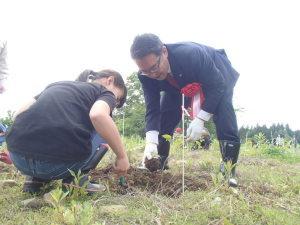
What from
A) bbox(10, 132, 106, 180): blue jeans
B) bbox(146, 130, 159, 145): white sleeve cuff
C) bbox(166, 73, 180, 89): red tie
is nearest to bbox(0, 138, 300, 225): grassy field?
bbox(10, 132, 106, 180): blue jeans

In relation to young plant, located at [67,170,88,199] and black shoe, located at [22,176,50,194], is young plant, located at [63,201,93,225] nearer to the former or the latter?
young plant, located at [67,170,88,199]

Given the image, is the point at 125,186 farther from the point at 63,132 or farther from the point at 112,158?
the point at 112,158

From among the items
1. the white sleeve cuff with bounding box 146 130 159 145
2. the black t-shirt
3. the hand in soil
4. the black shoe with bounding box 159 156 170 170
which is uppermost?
the black t-shirt

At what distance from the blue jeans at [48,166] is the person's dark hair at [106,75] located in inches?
15.5

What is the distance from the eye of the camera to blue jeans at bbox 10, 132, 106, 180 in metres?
2.84

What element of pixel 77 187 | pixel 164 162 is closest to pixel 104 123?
pixel 77 187

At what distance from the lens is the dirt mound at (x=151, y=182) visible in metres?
3.22

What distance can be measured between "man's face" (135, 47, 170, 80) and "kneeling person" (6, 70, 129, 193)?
2.12 ft

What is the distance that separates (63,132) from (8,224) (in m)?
0.63

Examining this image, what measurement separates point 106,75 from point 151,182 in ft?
2.85

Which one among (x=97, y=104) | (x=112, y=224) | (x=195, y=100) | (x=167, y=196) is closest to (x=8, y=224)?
(x=112, y=224)

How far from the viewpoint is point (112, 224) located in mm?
2430

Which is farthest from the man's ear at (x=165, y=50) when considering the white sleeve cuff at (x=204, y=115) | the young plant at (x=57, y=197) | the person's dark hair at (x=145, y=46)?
the young plant at (x=57, y=197)

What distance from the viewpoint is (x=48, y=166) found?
2.86 metres
